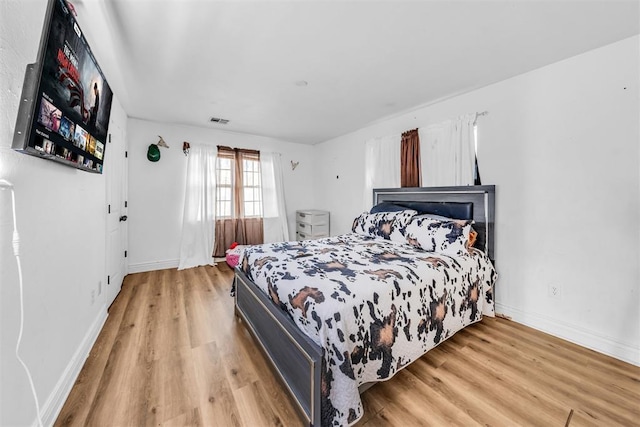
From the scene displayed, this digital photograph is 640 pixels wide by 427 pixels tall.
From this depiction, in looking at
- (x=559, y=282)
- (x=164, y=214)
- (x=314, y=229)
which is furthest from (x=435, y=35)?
(x=164, y=214)

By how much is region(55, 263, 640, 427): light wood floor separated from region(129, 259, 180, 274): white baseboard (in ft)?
5.61

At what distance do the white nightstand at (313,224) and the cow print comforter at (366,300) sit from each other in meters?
2.31

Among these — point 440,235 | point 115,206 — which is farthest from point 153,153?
point 440,235

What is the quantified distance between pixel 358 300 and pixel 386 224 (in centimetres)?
177

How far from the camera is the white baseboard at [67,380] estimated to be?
49.9 inches

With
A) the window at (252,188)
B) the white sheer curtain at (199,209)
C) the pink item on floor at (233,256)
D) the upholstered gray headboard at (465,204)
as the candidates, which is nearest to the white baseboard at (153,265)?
the white sheer curtain at (199,209)

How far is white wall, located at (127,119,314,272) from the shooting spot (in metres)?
3.81

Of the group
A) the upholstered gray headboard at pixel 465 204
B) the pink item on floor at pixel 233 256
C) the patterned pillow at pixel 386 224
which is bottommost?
the pink item on floor at pixel 233 256

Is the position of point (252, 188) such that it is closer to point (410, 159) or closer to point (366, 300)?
point (410, 159)

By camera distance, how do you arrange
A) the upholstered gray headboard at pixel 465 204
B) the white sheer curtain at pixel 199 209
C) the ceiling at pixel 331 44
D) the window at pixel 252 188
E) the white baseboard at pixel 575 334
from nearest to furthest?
the ceiling at pixel 331 44 < the white baseboard at pixel 575 334 < the upholstered gray headboard at pixel 465 204 < the white sheer curtain at pixel 199 209 < the window at pixel 252 188

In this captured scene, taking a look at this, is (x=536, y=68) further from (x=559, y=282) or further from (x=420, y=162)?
(x=559, y=282)

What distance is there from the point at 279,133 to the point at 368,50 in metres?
2.82

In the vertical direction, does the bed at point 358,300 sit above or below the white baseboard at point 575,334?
above

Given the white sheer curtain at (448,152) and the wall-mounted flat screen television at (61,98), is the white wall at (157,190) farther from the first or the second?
the white sheer curtain at (448,152)
